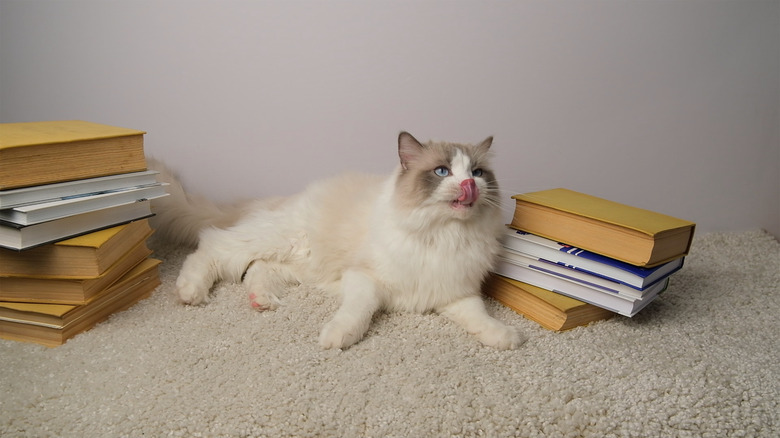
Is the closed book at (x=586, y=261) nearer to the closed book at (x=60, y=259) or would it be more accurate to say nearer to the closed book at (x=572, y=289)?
the closed book at (x=572, y=289)

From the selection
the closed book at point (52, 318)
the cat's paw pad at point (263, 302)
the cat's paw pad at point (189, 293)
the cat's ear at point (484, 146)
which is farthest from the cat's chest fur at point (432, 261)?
the closed book at point (52, 318)

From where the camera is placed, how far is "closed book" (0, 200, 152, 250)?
4.94 feet

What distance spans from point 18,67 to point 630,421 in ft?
9.16

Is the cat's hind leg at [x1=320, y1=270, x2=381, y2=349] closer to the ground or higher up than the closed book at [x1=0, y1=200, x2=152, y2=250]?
closer to the ground

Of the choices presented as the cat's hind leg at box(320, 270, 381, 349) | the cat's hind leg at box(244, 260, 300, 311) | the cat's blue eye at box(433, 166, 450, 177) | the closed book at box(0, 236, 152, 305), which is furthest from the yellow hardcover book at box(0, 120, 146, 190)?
the cat's blue eye at box(433, 166, 450, 177)

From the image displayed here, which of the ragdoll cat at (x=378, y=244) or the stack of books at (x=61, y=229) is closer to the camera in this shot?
the stack of books at (x=61, y=229)

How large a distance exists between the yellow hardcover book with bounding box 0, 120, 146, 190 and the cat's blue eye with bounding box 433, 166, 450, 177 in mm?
998

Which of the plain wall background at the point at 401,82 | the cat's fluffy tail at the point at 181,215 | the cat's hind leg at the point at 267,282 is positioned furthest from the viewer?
the plain wall background at the point at 401,82

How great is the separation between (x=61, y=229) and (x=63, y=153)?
23cm

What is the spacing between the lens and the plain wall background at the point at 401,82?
241 cm

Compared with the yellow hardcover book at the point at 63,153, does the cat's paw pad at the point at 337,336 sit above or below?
below

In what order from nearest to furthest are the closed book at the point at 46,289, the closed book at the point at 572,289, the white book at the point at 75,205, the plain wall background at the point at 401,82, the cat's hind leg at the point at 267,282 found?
the white book at the point at 75,205
the closed book at the point at 46,289
the closed book at the point at 572,289
the cat's hind leg at the point at 267,282
the plain wall background at the point at 401,82

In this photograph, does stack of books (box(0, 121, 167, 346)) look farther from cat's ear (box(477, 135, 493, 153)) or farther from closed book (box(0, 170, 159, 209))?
cat's ear (box(477, 135, 493, 153))

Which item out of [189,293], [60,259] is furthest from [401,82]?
[60,259]
